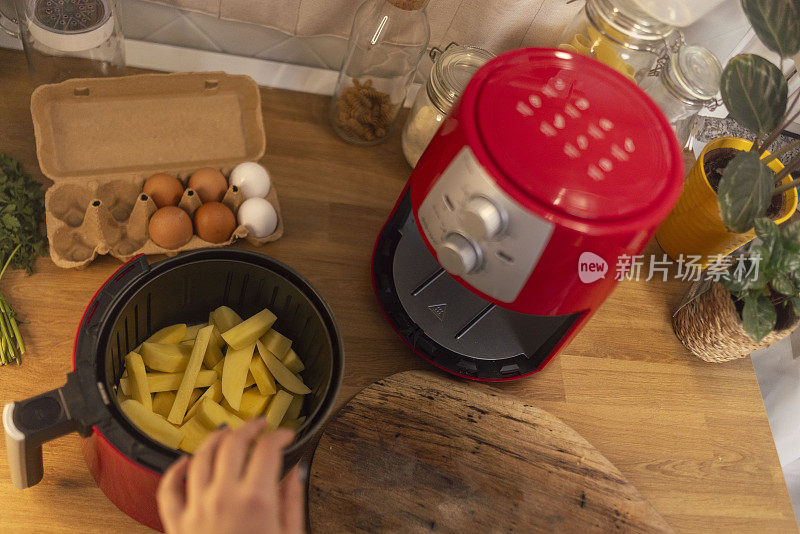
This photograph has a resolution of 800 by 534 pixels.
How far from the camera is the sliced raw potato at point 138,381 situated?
77 centimetres

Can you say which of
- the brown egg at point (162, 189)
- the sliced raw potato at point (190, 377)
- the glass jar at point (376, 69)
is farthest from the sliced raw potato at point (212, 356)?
the glass jar at point (376, 69)

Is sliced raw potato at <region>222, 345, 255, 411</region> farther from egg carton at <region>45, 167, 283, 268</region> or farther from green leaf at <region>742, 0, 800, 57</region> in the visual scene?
green leaf at <region>742, 0, 800, 57</region>

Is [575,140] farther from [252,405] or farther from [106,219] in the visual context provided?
[106,219]

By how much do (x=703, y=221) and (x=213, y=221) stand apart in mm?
742

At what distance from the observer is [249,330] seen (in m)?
0.81

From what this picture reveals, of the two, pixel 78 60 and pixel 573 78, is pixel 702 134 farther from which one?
pixel 78 60

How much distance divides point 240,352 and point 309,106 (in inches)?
20.0

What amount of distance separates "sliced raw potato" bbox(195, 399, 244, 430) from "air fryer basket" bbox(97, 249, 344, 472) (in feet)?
0.29

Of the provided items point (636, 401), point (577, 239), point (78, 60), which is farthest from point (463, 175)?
point (78, 60)

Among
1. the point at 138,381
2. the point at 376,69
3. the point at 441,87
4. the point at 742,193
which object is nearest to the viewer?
the point at 138,381

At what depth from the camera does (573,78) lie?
0.75 metres

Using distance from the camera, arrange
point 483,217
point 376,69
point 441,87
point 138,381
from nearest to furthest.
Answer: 1. point 483,217
2. point 138,381
3. point 441,87
4. point 376,69

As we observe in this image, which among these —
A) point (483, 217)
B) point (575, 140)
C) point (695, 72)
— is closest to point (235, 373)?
point (483, 217)

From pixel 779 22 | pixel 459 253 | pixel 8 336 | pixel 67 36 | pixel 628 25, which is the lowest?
pixel 8 336
